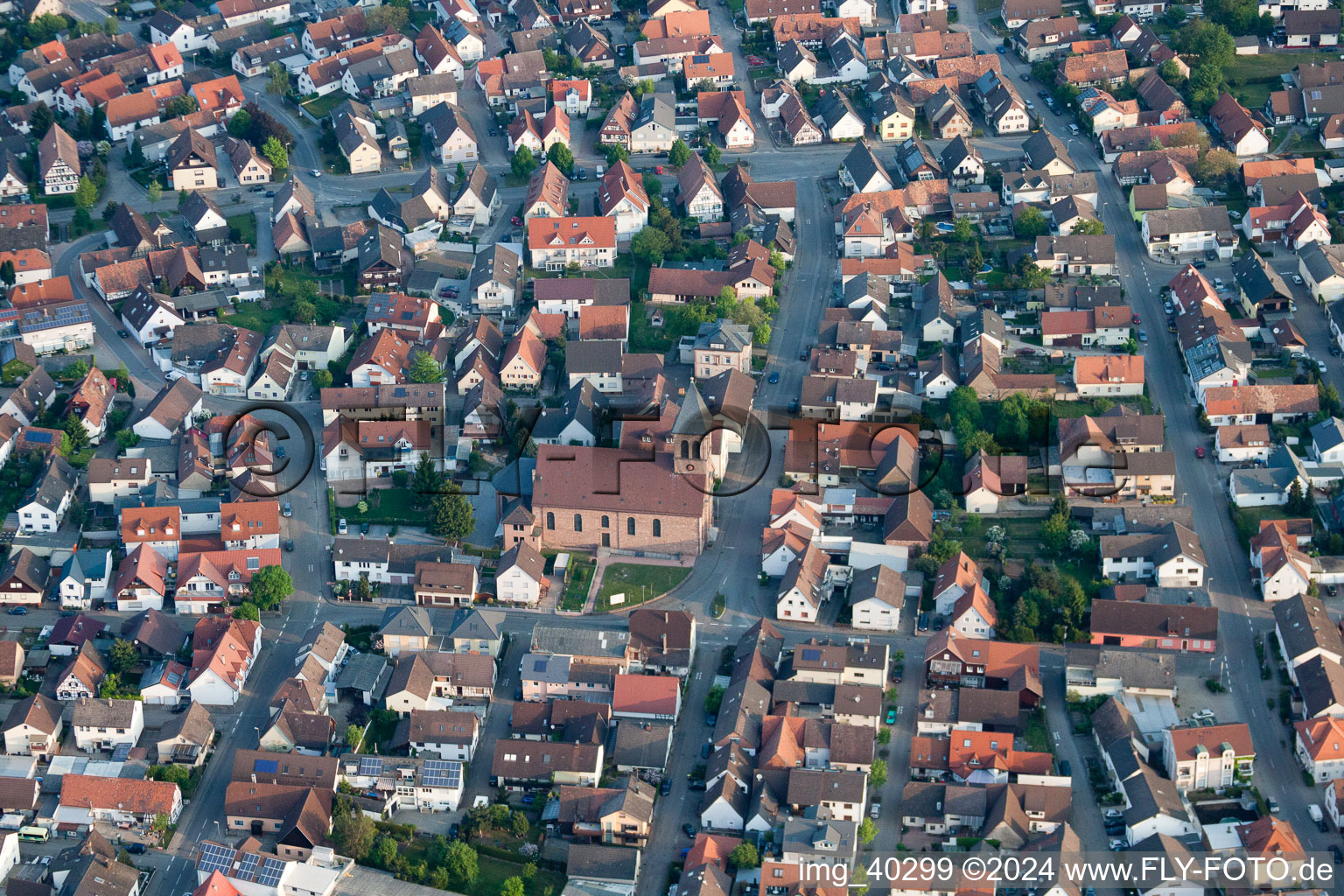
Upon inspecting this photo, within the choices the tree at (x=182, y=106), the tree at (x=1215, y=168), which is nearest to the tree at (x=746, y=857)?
the tree at (x=1215, y=168)

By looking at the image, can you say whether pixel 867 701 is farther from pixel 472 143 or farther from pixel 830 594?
pixel 472 143

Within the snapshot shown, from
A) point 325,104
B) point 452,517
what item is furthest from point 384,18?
point 452,517

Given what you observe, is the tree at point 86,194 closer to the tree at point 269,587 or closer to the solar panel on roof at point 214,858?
the tree at point 269,587

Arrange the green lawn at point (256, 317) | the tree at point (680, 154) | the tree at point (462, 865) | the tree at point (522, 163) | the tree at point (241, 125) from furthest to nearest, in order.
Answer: the tree at point (241, 125), the tree at point (680, 154), the tree at point (522, 163), the green lawn at point (256, 317), the tree at point (462, 865)

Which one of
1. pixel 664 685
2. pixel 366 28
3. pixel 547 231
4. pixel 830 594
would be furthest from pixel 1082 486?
pixel 366 28

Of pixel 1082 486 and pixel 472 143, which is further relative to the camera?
pixel 472 143

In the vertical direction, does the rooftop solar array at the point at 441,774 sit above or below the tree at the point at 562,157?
below
